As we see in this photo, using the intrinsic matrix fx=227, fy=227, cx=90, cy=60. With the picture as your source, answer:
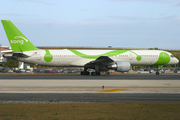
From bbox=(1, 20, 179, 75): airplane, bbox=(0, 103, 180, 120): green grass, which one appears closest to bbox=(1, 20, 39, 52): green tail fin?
Result: bbox=(1, 20, 179, 75): airplane

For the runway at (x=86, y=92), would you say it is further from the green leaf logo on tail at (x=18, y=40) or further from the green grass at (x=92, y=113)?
the green leaf logo on tail at (x=18, y=40)

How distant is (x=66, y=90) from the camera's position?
15.9m

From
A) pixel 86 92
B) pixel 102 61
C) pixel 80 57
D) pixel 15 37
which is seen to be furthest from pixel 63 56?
pixel 86 92

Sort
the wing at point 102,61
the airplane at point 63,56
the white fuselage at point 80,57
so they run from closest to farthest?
the wing at point 102,61
the airplane at point 63,56
the white fuselage at point 80,57

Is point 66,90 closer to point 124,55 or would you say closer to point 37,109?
point 37,109

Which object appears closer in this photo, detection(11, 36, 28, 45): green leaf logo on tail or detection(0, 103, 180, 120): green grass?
detection(0, 103, 180, 120): green grass

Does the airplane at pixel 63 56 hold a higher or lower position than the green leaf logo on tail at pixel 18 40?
lower

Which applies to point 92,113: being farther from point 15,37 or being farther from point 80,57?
point 15,37

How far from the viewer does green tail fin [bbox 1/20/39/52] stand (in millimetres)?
33844

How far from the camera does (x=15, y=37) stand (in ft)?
112

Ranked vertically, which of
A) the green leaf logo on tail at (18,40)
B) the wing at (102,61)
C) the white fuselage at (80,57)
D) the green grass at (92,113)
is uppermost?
the green leaf logo on tail at (18,40)

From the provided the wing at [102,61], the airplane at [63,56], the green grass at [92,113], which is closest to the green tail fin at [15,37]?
the airplane at [63,56]

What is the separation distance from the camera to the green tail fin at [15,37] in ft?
111

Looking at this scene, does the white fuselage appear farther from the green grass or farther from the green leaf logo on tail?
the green grass
